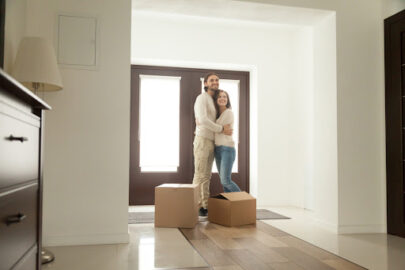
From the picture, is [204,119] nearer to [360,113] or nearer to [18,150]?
[360,113]

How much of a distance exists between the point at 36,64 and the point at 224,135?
2.20 meters

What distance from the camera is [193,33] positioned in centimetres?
495

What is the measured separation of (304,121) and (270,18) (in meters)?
1.76

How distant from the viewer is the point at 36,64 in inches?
91.7

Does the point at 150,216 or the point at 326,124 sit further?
the point at 150,216

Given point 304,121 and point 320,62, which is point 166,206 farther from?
point 304,121

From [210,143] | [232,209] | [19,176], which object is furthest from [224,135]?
[19,176]

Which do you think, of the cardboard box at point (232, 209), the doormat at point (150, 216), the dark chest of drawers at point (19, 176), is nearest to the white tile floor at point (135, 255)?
the cardboard box at point (232, 209)

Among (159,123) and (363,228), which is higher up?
(159,123)

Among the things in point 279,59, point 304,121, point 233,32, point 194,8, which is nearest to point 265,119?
point 304,121

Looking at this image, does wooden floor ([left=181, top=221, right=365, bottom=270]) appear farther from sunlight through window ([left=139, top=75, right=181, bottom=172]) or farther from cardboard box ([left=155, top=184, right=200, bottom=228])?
sunlight through window ([left=139, top=75, right=181, bottom=172])

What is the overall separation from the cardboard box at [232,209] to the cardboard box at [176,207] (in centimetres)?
27

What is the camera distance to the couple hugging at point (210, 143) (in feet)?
13.2

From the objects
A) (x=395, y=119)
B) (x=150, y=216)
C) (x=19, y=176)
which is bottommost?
(x=150, y=216)
